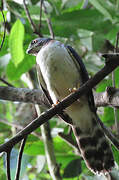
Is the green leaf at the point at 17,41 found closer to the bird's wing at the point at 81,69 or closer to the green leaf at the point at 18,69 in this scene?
the bird's wing at the point at 81,69

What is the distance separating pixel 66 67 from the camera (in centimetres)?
326

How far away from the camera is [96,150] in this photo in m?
3.05

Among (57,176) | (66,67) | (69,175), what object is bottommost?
(69,175)

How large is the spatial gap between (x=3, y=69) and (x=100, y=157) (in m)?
1.93

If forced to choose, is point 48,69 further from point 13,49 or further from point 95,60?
point 95,60

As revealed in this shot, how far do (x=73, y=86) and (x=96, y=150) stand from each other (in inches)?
28.4

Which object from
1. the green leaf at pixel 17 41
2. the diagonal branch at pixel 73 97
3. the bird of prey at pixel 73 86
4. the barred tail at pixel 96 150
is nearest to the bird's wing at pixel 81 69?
the bird of prey at pixel 73 86

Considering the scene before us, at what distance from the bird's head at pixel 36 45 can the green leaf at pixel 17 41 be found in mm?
609

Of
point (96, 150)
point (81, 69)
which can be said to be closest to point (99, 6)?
point (81, 69)

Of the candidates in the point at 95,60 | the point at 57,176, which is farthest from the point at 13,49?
the point at 95,60

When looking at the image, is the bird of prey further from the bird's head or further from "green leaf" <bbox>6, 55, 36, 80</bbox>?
"green leaf" <bbox>6, 55, 36, 80</bbox>

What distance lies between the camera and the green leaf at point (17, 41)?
304 cm

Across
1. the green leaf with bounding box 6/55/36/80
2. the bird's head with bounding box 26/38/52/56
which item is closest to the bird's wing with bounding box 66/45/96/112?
the bird's head with bounding box 26/38/52/56

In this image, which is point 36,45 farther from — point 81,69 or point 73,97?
point 73,97
